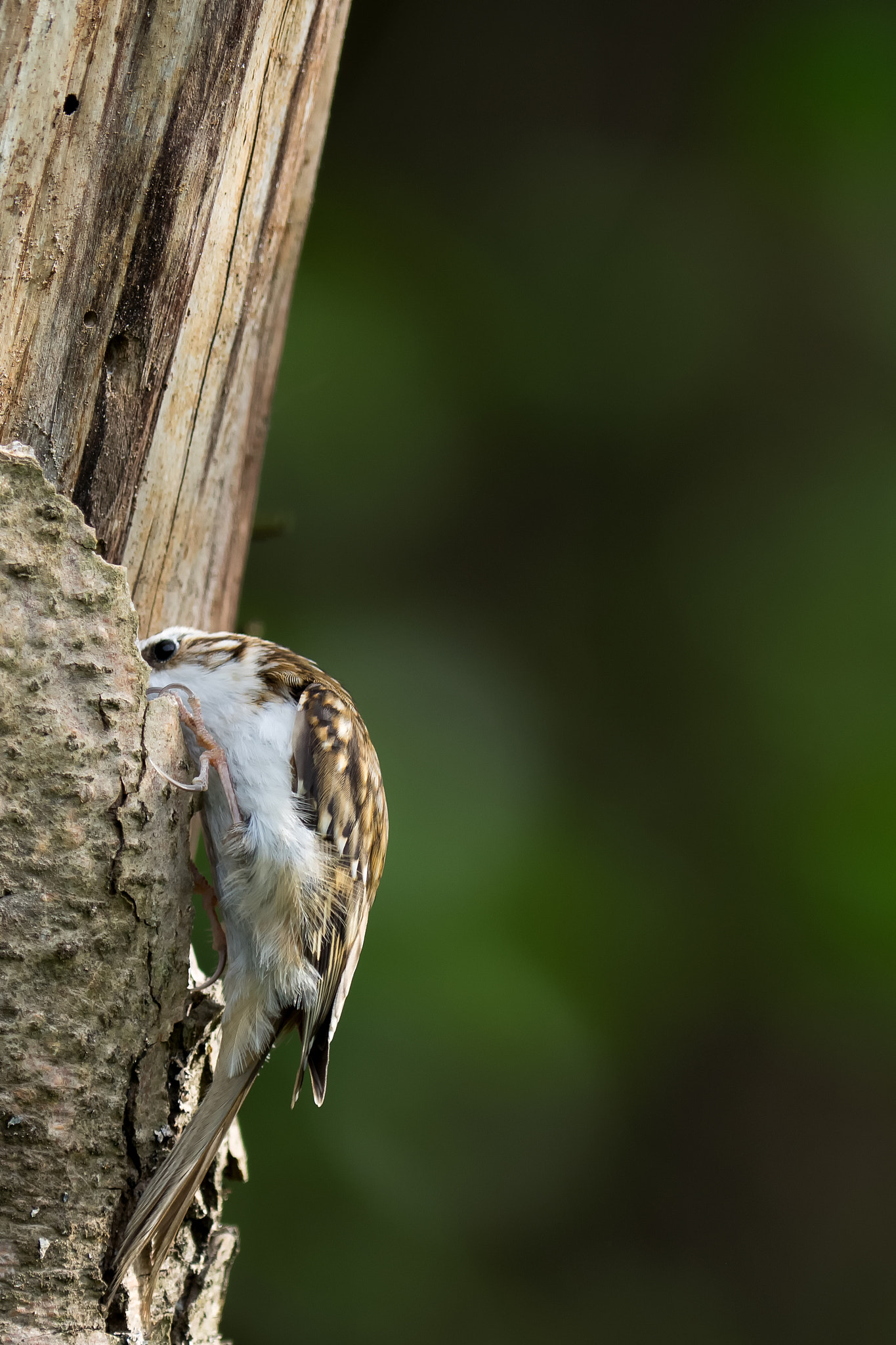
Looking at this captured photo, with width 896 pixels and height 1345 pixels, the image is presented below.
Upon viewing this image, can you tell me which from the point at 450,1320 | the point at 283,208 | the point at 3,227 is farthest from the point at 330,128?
the point at 450,1320

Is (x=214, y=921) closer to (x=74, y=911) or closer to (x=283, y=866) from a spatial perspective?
(x=283, y=866)

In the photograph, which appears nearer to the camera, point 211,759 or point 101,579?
point 101,579

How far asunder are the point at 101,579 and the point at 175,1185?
2.44 feet

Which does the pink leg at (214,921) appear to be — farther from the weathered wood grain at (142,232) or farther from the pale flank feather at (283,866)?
the weathered wood grain at (142,232)

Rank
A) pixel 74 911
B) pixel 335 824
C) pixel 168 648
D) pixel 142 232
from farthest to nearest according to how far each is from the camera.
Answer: pixel 168 648
pixel 335 824
pixel 142 232
pixel 74 911

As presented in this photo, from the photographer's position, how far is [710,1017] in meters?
4.50

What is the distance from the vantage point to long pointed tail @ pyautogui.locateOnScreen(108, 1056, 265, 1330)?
1.55 metres

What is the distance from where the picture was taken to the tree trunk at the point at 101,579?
1.47m

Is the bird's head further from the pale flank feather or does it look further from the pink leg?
the pink leg

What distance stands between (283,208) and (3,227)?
1.79 ft

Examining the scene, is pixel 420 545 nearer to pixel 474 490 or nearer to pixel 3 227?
pixel 474 490

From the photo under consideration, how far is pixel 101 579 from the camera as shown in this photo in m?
1.53

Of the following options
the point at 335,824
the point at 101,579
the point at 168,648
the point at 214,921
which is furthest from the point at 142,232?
the point at 214,921

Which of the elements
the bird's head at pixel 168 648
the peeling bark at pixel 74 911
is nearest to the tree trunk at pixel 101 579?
the peeling bark at pixel 74 911
